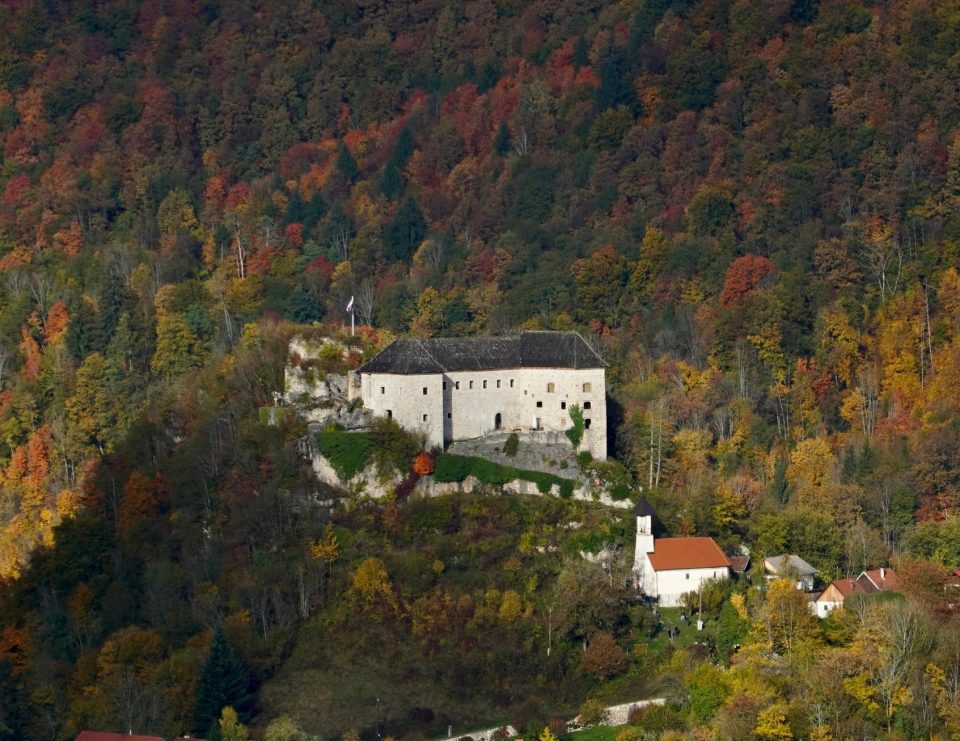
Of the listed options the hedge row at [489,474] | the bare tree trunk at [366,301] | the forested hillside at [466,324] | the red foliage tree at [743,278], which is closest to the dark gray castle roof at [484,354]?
the forested hillside at [466,324]

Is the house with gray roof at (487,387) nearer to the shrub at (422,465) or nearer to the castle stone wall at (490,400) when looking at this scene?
the castle stone wall at (490,400)

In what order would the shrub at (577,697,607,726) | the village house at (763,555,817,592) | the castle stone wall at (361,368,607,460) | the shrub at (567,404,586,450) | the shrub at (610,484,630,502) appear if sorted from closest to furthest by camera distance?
the shrub at (577,697,607,726) → the village house at (763,555,817,592) → the shrub at (610,484,630,502) → the castle stone wall at (361,368,607,460) → the shrub at (567,404,586,450)

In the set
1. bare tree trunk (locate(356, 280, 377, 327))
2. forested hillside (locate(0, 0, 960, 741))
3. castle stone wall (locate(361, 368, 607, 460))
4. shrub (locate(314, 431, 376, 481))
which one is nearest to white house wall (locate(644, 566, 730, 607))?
forested hillside (locate(0, 0, 960, 741))

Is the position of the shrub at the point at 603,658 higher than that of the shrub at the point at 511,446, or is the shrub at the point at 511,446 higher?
the shrub at the point at 511,446

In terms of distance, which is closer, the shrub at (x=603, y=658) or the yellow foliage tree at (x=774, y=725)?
the yellow foliage tree at (x=774, y=725)

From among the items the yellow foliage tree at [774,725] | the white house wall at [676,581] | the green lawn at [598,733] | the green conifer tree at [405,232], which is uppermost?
the green conifer tree at [405,232]

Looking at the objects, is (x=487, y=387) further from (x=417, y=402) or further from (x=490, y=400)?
(x=417, y=402)

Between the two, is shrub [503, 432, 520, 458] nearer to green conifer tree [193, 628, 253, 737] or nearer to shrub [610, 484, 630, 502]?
shrub [610, 484, 630, 502]
